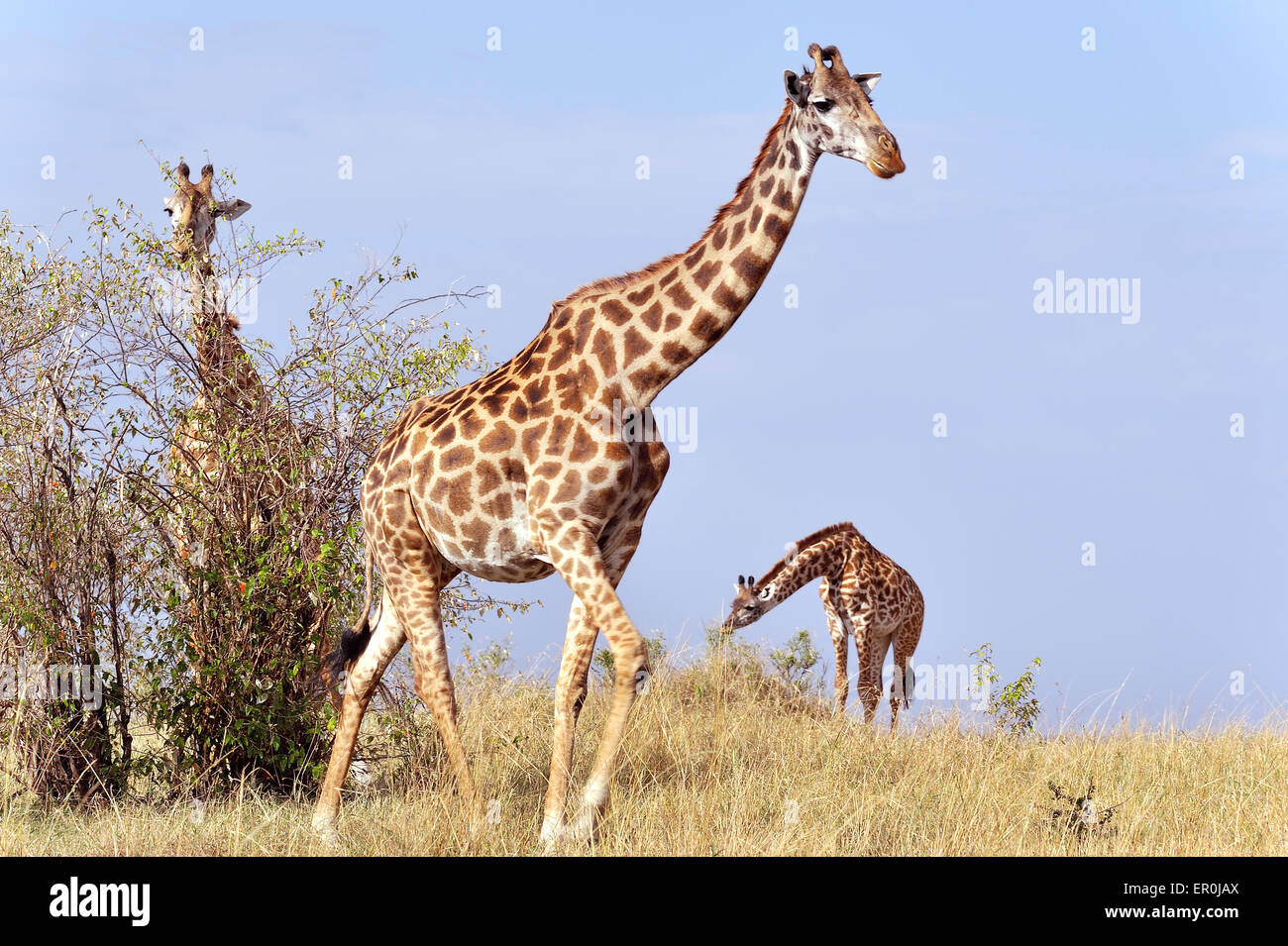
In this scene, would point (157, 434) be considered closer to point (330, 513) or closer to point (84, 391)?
point (84, 391)

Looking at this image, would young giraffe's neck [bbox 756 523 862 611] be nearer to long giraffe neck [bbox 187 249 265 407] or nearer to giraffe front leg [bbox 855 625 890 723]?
giraffe front leg [bbox 855 625 890 723]

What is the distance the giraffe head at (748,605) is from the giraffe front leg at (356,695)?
7435mm

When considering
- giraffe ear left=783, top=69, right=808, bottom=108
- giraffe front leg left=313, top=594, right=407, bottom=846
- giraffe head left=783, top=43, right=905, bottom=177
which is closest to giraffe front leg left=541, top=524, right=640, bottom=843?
giraffe front leg left=313, top=594, right=407, bottom=846

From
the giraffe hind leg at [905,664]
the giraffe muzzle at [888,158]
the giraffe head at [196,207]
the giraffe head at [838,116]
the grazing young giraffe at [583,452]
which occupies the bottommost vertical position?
the giraffe hind leg at [905,664]

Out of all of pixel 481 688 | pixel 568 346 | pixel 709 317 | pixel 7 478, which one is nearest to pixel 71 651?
pixel 7 478

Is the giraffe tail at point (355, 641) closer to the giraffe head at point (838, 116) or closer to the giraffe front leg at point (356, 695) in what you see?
the giraffe front leg at point (356, 695)

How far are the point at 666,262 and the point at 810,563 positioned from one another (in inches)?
311

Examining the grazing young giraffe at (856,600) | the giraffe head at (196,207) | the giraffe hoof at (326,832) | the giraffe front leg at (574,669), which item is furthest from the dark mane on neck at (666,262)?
the grazing young giraffe at (856,600)

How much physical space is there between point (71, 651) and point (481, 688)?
12.2 ft

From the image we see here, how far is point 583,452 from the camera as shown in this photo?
7.03 m

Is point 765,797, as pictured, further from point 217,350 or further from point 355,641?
point 217,350

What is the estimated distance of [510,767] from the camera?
30.2 feet

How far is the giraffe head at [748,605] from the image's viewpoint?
15.3 metres

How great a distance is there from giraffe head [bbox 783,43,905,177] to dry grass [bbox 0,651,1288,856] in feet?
12.1
